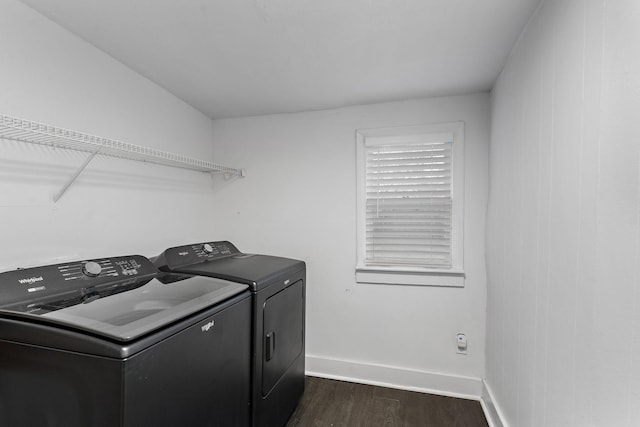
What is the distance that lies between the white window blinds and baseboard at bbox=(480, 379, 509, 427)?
85 cm

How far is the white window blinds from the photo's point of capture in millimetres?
2328

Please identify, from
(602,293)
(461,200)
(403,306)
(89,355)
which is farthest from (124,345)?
(461,200)

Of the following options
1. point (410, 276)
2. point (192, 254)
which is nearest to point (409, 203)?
point (410, 276)

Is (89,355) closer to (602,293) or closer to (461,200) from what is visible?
(602,293)

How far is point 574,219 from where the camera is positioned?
3.36ft

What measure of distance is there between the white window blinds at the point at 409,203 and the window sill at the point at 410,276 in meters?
0.07

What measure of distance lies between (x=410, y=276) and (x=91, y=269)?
6.47ft

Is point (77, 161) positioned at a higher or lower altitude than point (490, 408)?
higher

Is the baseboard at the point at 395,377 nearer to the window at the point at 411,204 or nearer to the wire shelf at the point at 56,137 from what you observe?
the window at the point at 411,204

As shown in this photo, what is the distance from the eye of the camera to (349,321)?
250 cm

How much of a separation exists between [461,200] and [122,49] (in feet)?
7.58

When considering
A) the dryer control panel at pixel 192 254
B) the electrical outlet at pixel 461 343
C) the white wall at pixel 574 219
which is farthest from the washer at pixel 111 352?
the electrical outlet at pixel 461 343

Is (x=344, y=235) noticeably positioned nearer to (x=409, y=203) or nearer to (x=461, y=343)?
(x=409, y=203)

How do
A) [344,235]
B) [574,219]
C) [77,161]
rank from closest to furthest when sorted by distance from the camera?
[574,219] → [77,161] → [344,235]
